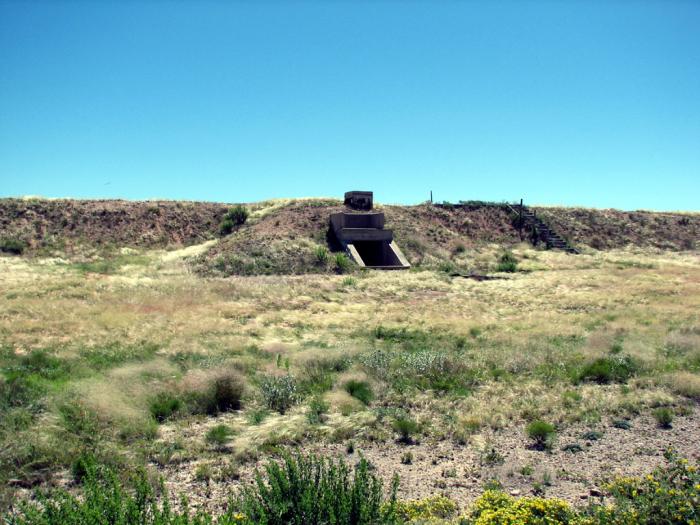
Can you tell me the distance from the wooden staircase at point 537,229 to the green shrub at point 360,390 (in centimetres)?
3917

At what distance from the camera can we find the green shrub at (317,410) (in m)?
9.05

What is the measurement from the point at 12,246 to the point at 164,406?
34794mm

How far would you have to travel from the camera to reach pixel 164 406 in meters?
9.38

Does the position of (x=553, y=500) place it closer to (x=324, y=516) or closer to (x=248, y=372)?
(x=324, y=516)

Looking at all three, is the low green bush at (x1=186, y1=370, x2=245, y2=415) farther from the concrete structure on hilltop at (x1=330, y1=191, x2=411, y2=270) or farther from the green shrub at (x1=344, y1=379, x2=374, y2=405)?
the concrete structure on hilltop at (x1=330, y1=191, x2=411, y2=270)

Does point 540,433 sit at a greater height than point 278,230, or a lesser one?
lesser

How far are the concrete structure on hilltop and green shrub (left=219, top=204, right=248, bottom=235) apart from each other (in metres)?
9.30

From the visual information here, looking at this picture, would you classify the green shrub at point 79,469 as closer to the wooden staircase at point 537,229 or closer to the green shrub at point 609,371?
the green shrub at point 609,371

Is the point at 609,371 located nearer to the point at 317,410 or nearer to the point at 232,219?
the point at 317,410

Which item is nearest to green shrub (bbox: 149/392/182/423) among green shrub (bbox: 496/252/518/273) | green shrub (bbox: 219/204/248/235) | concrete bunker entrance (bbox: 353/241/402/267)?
concrete bunker entrance (bbox: 353/241/402/267)

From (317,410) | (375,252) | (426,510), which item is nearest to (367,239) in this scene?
(375,252)

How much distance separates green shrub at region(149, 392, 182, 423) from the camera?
927 centimetres

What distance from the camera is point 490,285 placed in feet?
97.3

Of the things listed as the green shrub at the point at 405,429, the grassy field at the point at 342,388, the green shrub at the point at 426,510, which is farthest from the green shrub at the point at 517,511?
the green shrub at the point at 405,429
